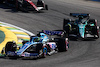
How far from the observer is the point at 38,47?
14047mm

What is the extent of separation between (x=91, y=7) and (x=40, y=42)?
1652 cm

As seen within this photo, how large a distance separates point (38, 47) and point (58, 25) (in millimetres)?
9326

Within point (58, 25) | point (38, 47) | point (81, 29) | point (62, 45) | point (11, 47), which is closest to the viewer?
point (38, 47)

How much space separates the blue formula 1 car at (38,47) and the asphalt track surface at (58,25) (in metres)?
0.34

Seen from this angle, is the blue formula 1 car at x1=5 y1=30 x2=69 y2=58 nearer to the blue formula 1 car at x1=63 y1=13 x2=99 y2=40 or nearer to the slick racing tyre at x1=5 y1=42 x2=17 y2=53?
the slick racing tyre at x1=5 y1=42 x2=17 y2=53

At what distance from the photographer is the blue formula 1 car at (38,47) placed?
13.8 meters

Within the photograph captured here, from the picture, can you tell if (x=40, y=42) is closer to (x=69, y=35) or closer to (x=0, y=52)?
(x=0, y=52)

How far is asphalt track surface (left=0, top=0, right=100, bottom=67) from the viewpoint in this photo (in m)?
13.2

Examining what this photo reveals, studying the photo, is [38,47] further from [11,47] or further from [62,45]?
[62,45]

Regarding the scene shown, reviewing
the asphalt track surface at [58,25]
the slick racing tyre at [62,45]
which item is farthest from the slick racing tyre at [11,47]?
the slick racing tyre at [62,45]

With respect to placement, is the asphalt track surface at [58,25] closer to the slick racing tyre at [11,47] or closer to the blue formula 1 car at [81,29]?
the blue formula 1 car at [81,29]

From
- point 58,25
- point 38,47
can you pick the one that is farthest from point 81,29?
point 38,47

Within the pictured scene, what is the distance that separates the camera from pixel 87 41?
18141mm

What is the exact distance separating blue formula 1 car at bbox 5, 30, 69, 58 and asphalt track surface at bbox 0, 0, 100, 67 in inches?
13.5
